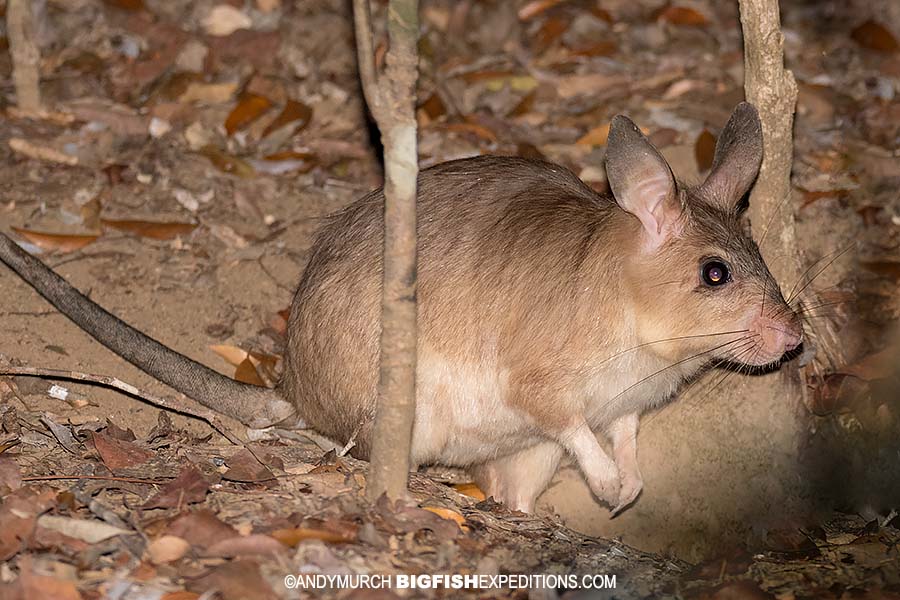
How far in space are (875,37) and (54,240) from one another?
586cm

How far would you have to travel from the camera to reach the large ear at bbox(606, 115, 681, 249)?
4.57 metres

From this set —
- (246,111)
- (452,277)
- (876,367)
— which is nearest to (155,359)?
(452,277)

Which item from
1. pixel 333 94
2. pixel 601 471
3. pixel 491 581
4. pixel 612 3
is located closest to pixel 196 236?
pixel 333 94

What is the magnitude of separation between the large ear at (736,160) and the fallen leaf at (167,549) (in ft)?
8.83

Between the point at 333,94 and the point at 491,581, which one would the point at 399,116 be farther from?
the point at 333,94

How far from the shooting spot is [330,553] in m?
3.86

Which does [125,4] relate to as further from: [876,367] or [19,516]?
[876,367]

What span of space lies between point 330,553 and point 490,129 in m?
4.19

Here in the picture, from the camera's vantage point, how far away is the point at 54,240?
633cm

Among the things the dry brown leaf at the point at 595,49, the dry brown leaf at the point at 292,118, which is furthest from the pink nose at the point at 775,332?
the dry brown leaf at the point at 595,49

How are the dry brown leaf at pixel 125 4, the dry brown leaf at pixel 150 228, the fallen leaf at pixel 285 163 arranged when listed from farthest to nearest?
the dry brown leaf at pixel 125 4 < the fallen leaf at pixel 285 163 < the dry brown leaf at pixel 150 228

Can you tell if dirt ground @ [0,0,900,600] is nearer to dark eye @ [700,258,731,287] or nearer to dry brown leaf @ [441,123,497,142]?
dry brown leaf @ [441,123,497,142]

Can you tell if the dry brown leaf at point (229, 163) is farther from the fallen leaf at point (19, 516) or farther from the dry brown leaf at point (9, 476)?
the fallen leaf at point (19, 516)

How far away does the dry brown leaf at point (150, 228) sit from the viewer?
6.54m
